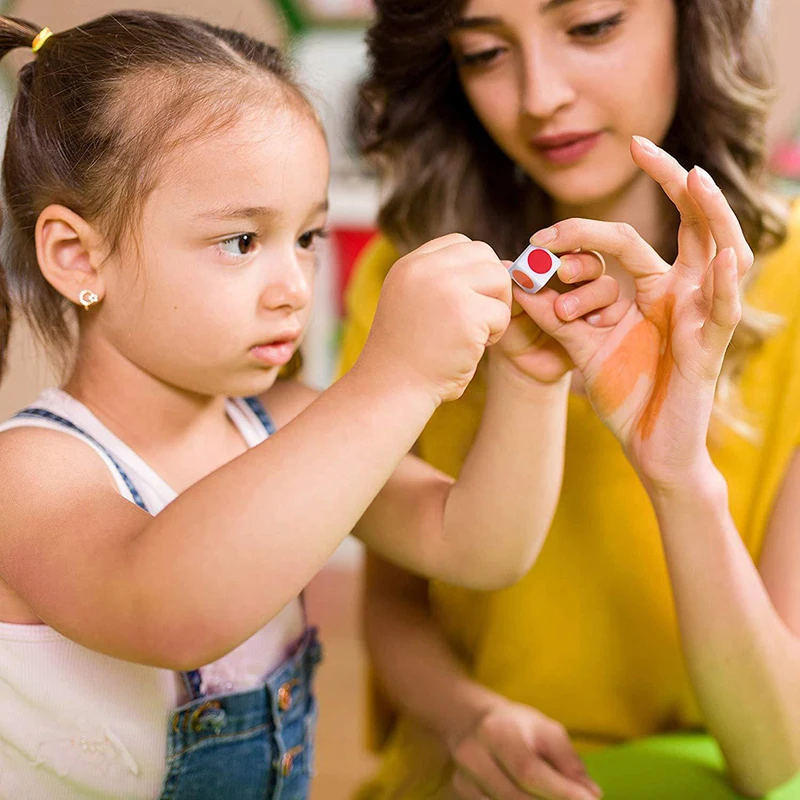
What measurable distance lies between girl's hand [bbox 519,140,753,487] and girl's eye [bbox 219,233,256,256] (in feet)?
0.67

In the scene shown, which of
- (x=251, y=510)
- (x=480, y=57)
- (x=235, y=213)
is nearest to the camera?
(x=251, y=510)

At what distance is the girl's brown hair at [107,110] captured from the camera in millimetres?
708

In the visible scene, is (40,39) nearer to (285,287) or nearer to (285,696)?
(285,287)

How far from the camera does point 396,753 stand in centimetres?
109

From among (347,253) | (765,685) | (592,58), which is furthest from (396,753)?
(347,253)

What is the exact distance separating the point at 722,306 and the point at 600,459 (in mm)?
375

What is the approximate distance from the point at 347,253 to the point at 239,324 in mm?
1681

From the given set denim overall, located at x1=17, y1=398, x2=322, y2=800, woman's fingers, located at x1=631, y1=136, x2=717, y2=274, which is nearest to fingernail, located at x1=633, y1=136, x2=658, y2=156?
woman's fingers, located at x1=631, y1=136, x2=717, y2=274

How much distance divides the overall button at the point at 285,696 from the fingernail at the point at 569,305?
1.24 ft

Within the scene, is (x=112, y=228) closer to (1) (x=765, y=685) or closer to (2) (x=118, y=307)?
(2) (x=118, y=307)

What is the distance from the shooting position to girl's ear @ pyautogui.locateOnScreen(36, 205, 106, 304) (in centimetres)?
73

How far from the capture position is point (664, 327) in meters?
0.77

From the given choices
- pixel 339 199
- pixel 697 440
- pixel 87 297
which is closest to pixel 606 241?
pixel 697 440

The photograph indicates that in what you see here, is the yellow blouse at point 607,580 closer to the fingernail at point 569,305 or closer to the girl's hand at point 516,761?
the girl's hand at point 516,761
